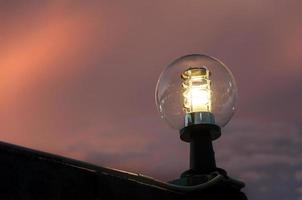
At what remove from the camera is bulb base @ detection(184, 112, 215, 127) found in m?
4.50

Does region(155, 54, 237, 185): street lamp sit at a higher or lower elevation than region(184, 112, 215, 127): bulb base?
higher

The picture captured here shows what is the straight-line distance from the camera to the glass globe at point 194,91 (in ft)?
15.1

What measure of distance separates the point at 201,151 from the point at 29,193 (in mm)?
1931

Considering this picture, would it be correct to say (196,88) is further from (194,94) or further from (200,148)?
(200,148)

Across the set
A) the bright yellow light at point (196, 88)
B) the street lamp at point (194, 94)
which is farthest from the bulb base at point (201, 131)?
the bright yellow light at point (196, 88)

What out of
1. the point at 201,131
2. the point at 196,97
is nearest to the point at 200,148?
the point at 201,131

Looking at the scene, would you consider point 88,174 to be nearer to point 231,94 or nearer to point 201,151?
point 201,151

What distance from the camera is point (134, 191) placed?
137 inches

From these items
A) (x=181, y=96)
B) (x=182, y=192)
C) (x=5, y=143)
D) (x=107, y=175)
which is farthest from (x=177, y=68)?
(x=5, y=143)

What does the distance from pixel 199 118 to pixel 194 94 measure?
28cm

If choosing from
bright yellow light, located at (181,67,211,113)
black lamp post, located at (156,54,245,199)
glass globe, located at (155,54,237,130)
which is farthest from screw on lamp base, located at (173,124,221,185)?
bright yellow light, located at (181,67,211,113)

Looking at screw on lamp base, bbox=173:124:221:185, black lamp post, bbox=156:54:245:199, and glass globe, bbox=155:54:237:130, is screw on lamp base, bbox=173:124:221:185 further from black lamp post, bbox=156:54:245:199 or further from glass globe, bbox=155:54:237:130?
glass globe, bbox=155:54:237:130

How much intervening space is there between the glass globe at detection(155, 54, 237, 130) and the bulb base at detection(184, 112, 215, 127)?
2 cm

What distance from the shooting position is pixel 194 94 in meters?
4.67
